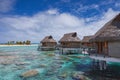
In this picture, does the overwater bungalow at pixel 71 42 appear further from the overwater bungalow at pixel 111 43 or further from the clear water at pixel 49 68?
the overwater bungalow at pixel 111 43

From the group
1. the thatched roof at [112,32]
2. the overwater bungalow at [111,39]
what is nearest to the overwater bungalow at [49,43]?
the overwater bungalow at [111,39]

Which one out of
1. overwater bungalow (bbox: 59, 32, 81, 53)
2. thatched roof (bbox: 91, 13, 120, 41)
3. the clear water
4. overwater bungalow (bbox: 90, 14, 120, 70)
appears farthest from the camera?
overwater bungalow (bbox: 59, 32, 81, 53)

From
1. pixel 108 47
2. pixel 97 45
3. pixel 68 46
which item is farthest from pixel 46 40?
pixel 108 47

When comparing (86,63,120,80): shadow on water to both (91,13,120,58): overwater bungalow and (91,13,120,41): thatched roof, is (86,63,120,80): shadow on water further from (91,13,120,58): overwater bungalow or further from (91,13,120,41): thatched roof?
(91,13,120,41): thatched roof

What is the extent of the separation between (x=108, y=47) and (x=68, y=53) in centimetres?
2361

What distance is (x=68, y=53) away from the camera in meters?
42.0

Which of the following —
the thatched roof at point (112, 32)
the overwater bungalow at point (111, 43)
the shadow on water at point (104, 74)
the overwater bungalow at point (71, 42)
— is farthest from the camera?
the overwater bungalow at point (71, 42)

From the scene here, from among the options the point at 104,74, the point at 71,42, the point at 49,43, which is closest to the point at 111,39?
the point at 104,74

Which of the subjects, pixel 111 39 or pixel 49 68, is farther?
pixel 49 68

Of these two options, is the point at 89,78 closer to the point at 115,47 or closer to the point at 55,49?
the point at 115,47

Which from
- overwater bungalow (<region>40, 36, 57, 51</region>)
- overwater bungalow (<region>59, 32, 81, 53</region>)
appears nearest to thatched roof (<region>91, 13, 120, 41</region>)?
overwater bungalow (<region>59, 32, 81, 53</region>)

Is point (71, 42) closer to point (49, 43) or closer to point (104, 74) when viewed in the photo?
point (49, 43)

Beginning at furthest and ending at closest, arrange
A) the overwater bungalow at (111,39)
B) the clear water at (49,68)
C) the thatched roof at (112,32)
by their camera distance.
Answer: the thatched roof at (112,32), the clear water at (49,68), the overwater bungalow at (111,39)

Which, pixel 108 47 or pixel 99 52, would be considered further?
pixel 99 52
